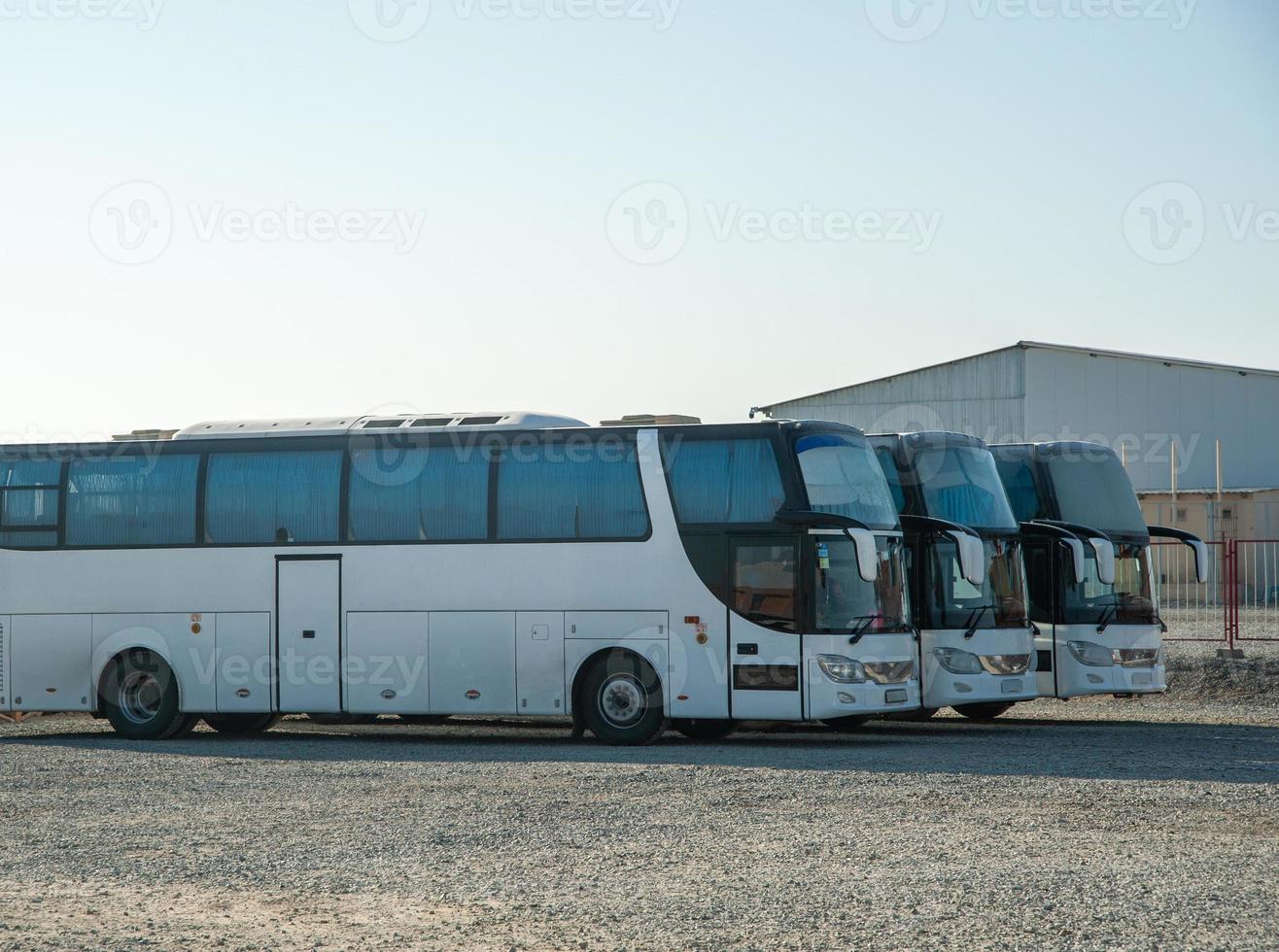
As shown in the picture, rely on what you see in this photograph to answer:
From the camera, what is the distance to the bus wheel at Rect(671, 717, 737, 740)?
1828 cm

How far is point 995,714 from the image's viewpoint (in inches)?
858

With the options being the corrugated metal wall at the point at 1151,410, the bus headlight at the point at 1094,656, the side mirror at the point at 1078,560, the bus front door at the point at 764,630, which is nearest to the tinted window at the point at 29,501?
the bus front door at the point at 764,630

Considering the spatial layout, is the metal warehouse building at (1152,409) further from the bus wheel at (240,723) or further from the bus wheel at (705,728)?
the bus wheel at (240,723)

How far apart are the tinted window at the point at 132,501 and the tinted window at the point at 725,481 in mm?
5602

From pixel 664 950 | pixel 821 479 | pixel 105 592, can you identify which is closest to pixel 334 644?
pixel 105 592

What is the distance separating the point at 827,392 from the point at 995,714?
3768 centimetres

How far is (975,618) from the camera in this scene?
61.4ft

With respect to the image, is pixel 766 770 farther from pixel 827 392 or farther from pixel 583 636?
pixel 827 392

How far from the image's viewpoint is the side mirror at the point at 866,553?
15.6 metres

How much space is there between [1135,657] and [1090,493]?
216 cm

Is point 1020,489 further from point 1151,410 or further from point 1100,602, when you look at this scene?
point 1151,410

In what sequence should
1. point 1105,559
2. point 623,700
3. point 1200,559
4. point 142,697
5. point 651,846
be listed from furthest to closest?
point 1200,559, point 1105,559, point 142,697, point 623,700, point 651,846

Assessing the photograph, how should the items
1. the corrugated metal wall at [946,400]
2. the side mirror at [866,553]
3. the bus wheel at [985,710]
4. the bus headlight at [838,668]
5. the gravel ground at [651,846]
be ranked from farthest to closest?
the corrugated metal wall at [946,400], the bus wheel at [985,710], the bus headlight at [838,668], the side mirror at [866,553], the gravel ground at [651,846]

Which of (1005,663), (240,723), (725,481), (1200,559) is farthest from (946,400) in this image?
(725,481)
